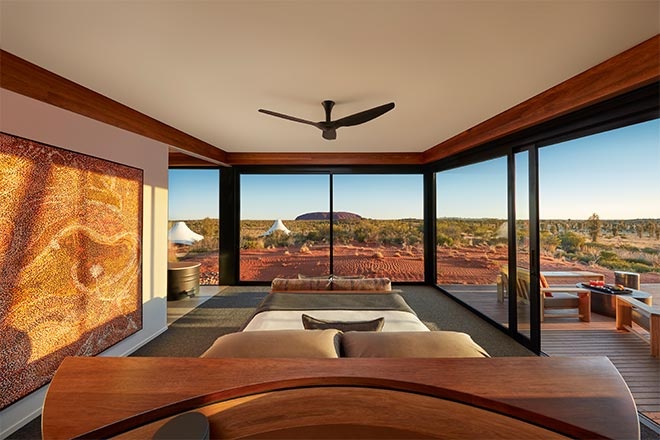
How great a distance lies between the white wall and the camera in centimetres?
190

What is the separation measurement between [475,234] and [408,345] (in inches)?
129

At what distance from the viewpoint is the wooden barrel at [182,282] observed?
463 cm

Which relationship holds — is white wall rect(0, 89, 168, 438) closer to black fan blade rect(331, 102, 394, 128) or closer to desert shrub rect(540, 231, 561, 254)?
black fan blade rect(331, 102, 394, 128)

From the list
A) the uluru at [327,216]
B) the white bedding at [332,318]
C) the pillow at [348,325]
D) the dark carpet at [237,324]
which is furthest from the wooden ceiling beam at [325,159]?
the pillow at [348,325]

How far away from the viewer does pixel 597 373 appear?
2.38ft

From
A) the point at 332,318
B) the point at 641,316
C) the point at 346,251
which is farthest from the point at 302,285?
the point at 641,316

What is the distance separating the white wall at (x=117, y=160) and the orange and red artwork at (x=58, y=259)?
0.09 metres

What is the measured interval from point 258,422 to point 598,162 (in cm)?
321

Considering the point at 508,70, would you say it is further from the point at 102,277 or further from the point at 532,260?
the point at 102,277

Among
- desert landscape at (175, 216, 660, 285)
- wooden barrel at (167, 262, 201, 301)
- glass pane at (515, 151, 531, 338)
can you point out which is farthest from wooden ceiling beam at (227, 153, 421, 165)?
glass pane at (515, 151, 531, 338)

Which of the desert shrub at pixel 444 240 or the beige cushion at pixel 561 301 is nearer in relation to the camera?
the beige cushion at pixel 561 301

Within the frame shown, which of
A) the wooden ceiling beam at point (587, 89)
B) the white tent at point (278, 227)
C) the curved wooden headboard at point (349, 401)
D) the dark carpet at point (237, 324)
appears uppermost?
the wooden ceiling beam at point (587, 89)

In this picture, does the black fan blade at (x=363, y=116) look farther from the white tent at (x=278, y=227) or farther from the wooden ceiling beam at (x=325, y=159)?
the white tent at (x=278, y=227)

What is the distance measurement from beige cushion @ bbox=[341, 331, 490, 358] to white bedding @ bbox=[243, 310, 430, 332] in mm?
595
